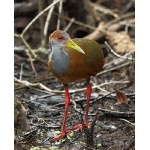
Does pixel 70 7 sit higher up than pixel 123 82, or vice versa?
pixel 70 7

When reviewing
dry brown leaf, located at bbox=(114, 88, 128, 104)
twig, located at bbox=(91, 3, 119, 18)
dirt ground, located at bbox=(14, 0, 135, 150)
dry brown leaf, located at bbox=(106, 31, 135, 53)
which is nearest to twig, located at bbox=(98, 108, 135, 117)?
dirt ground, located at bbox=(14, 0, 135, 150)

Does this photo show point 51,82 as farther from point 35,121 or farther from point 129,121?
point 129,121

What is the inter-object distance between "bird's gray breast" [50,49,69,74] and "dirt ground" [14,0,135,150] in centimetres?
27

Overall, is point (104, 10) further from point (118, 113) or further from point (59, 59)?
point (59, 59)

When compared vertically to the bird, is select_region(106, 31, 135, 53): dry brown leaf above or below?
above

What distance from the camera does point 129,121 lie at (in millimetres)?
2754

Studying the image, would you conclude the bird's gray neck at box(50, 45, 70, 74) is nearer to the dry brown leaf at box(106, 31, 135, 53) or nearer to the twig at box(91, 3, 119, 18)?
the dry brown leaf at box(106, 31, 135, 53)

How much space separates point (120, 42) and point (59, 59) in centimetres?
228

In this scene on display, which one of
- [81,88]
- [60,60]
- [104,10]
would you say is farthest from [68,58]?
[104,10]

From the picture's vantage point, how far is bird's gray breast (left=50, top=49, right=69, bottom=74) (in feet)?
7.61

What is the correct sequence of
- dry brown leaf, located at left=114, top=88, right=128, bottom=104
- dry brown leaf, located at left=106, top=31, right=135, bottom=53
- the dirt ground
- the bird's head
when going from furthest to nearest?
1. dry brown leaf, located at left=106, top=31, right=135, bottom=53
2. dry brown leaf, located at left=114, top=88, right=128, bottom=104
3. the dirt ground
4. the bird's head
